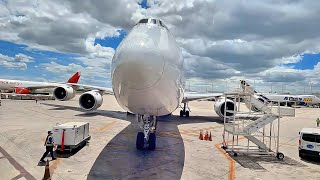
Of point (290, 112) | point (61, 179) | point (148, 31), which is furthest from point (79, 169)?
point (290, 112)

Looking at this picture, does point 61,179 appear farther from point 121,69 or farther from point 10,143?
point 10,143

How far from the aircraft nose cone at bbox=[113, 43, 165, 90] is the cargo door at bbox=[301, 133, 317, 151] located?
9314mm

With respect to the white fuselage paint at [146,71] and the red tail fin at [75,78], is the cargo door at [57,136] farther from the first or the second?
the red tail fin at [75,78]

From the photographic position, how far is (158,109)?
10.4m

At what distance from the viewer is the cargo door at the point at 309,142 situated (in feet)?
43.0

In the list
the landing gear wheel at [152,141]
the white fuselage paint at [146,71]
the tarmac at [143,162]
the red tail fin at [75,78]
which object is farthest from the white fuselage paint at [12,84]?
the white fuselage paint at [146,71]

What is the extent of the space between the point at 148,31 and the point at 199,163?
629 cm

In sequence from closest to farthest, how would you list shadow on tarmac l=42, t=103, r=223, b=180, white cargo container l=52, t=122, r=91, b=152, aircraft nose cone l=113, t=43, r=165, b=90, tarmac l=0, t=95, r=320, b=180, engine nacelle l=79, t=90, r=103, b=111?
aircraft nose cone l=113, t=43, r=165, b=90 → shadow on tarmac l=42, t=103, r=223, b=180 → tarmac l=0, t=95, r=320, b=180 → white cargo container l=52, t=122, r=91, b=152 → engine nacelle l=79, t=90, r=103, b=111

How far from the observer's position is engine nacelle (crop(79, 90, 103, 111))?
25.5 meters

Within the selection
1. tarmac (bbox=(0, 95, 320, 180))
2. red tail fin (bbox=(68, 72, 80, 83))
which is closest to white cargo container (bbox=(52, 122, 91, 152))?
tarmac (bbox=(0, 95, 320, 180))

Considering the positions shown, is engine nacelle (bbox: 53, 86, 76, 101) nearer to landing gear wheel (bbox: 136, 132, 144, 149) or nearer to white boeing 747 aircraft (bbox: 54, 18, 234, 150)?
landing gear wheel (bbox: 136, 132, 144, 149)

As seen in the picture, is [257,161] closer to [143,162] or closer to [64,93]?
[143,162]

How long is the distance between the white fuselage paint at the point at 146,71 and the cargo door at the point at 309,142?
309 inches

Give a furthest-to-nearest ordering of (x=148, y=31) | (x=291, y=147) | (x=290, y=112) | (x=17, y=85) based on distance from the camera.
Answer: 1. (x=17, y=85)
2. (x=291, y=147)
3. (x=290, y=112)
4. (x=148, y=31)
